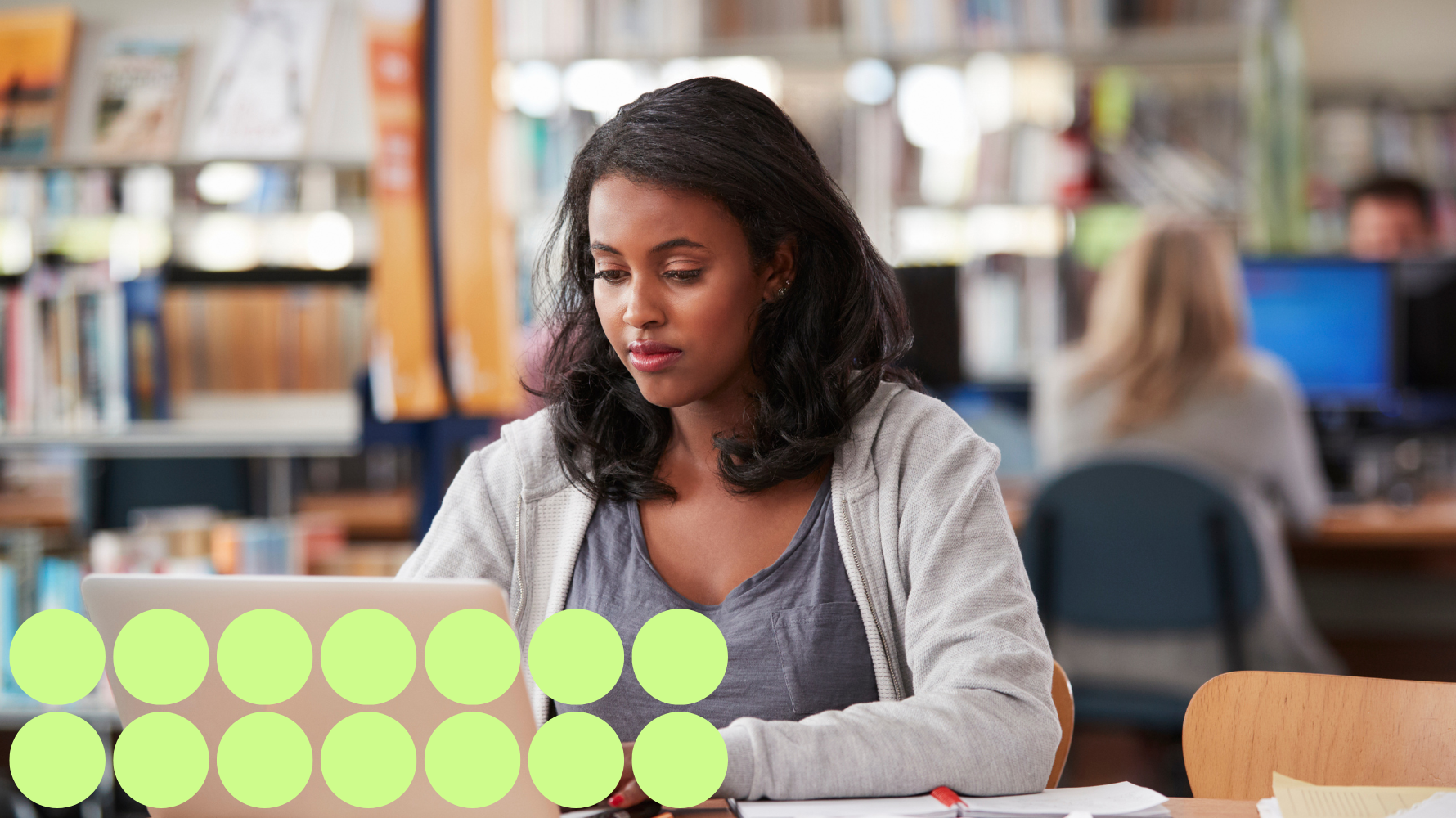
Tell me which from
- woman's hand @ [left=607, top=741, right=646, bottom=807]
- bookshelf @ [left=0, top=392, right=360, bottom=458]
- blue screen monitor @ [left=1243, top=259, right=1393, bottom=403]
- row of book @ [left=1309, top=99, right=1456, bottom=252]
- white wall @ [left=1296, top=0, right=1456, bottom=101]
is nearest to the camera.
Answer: woman's hand @ [left=607, top=741, right=646, bottom=807]

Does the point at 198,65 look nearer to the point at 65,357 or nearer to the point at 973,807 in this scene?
the point at 65,357

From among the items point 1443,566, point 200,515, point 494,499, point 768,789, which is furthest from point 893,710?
point 1443,566

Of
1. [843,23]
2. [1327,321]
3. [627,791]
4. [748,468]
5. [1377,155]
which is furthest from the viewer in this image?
[1377,155]

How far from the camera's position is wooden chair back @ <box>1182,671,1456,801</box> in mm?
1014

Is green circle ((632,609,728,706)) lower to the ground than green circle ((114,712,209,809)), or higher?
higher

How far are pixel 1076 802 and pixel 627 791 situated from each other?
12.5 inches

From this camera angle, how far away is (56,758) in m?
0.68

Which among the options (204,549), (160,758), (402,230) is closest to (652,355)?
(160,758)

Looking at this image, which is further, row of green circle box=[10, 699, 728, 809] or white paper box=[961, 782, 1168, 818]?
white paper box=[961, 782, 1168, 818]

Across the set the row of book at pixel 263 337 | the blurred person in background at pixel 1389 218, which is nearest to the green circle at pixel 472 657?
the row of book at pixel 263 337

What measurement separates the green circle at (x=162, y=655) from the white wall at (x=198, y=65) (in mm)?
1838

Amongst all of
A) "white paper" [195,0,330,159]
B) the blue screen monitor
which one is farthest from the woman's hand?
the blue screen monitor

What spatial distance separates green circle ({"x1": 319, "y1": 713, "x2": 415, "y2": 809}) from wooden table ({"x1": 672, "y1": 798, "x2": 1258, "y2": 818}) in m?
0.20

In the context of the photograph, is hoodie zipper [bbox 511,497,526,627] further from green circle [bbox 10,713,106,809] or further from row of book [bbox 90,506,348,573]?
row of book [bbox 90,506,348,573]
